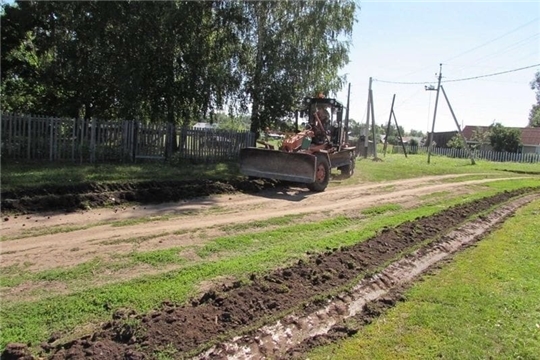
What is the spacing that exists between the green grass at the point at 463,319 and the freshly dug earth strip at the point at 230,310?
790mm

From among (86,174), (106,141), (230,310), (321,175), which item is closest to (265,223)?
(230,310)

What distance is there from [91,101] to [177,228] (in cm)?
1499

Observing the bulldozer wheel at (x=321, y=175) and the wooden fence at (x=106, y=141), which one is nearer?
the bulldozer wheel at (x=321, y=175)

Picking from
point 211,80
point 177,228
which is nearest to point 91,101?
point 211,80

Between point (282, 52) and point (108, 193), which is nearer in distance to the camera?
point (108, 193)

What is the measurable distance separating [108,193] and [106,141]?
6852 millimetres

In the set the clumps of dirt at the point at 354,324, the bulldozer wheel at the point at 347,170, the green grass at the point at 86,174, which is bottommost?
the clumps of dirt at the point at 354,324

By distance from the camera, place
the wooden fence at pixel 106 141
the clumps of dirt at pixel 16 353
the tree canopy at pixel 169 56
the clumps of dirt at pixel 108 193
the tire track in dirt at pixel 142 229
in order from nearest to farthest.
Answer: the clumps of dirt at pixel 16 353, the tire track in dirt at pixel 142 229, the clumps of dirt at pixel 108 193, the wooden fence at pixel 106 141, the tree canopy at pixel 169 56

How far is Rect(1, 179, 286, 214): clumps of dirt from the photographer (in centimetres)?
917

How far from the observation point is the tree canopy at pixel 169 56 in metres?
17.9

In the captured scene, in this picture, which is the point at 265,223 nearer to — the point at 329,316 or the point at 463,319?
the point at 329,316

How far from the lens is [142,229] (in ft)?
26.2

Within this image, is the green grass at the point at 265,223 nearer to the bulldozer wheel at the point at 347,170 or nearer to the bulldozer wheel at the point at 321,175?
the bulldozer wheel at the point at 321,175

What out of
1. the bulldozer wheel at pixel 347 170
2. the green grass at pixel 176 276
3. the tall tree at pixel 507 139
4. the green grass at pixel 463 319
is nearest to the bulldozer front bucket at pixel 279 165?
the green grass at pixel 176 276
